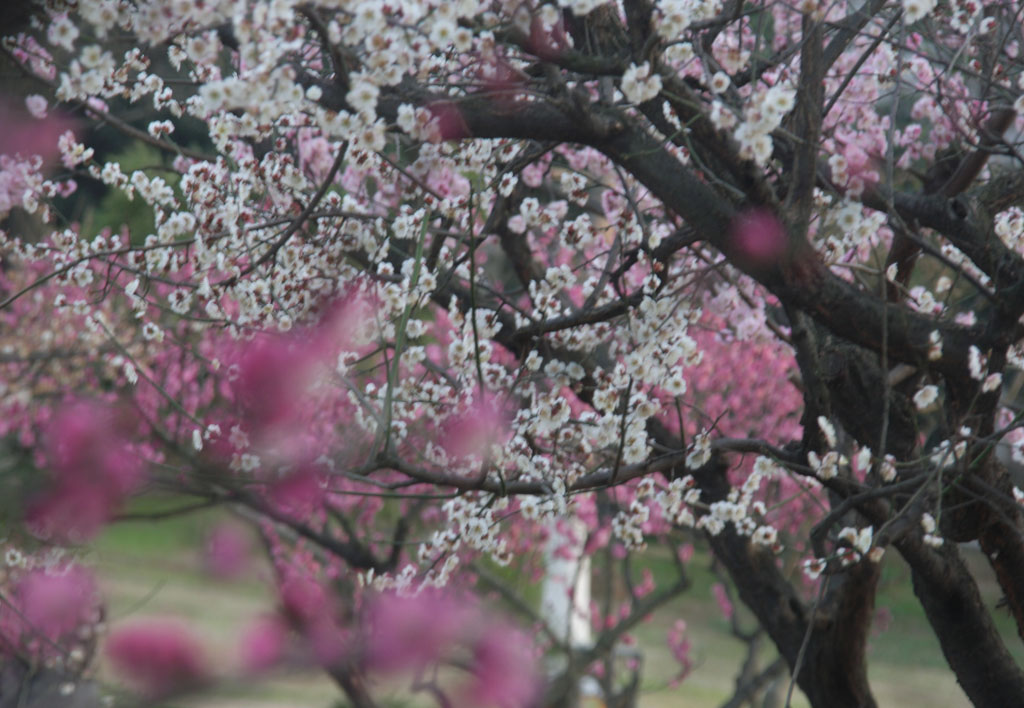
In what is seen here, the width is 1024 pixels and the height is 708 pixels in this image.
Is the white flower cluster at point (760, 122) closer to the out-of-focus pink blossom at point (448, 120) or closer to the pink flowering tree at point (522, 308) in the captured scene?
the pink flowering tree at point (522, 308)

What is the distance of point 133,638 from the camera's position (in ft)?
4.36

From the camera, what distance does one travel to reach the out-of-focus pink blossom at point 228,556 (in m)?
1.56

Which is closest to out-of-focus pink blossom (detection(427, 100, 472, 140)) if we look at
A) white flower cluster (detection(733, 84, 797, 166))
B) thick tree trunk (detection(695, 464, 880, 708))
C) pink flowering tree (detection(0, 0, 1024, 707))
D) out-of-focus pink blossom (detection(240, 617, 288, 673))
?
pink flowering tree (detection(0, 0, 1024, 707))

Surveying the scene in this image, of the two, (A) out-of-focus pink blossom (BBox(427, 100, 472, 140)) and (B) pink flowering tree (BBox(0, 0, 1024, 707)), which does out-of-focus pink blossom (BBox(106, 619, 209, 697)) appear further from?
(A) out-of-focus pink blossom (BBox(427, 100, 472, 140))

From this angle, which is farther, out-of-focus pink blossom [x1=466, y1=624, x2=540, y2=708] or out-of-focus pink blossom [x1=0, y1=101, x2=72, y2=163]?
out-of-focus pink blossom [x1=0, y1=101, x2=72, y2=163]

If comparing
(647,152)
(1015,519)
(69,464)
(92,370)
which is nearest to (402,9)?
(647,152)

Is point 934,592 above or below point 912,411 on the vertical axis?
below

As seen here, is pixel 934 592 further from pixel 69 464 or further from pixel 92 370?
pixel 92 370

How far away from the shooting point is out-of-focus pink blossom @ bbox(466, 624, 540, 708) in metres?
1.59

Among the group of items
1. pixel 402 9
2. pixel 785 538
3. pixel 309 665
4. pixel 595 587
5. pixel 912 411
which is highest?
pixel 595 587

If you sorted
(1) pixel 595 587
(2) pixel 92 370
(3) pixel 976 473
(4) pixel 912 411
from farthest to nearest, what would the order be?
1. (1) pixel 595 587
2. (2) pixel 92 370
3. (4) pixel 912 411
4. (3) pixel 976 473

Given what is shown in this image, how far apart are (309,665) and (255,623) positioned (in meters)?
0.13

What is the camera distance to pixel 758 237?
2.64 m

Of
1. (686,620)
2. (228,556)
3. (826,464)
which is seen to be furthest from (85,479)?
(686,620)
